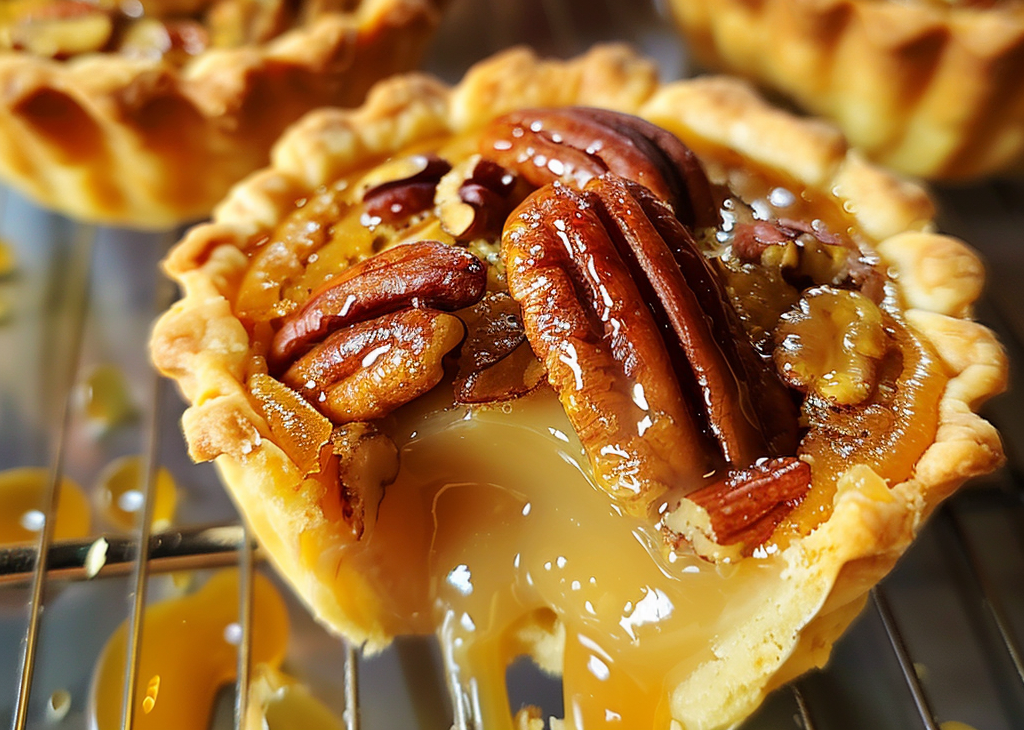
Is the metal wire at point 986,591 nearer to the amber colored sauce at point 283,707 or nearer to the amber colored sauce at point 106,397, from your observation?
the amber colored sauce at point 283,707

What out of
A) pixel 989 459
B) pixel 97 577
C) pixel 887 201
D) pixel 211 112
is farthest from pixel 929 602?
pixel 211 112

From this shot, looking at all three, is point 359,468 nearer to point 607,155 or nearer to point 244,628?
point 244,628

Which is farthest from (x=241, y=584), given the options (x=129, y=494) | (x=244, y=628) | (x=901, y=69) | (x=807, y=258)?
(x=901, y=69)

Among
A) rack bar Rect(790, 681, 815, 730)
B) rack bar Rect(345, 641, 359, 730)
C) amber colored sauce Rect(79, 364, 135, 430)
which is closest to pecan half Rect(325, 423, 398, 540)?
rack bar Rect(345, 641, 359, 730)

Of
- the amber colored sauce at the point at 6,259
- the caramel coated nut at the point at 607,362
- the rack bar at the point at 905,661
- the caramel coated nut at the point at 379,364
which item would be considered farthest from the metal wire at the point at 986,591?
the amber colored sauce at the point at 6,259

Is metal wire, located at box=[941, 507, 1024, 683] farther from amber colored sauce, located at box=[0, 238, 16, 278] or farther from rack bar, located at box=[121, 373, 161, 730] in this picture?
amber colored sauce, located at box=[0, 238, 16, 278]

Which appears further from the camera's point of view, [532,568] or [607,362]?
[532,568]
